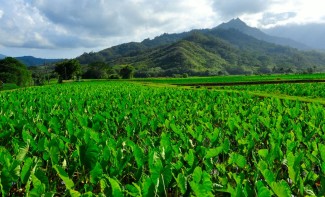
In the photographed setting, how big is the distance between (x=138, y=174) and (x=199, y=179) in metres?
0.82

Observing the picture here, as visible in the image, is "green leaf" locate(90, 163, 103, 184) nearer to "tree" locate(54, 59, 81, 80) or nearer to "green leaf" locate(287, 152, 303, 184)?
"green leaf" locate(287, 152, 303, 184)

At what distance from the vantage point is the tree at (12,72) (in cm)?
11012

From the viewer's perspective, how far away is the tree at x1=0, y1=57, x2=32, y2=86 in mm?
110125

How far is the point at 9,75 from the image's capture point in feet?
363

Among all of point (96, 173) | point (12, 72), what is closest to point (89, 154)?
point (96, 173)

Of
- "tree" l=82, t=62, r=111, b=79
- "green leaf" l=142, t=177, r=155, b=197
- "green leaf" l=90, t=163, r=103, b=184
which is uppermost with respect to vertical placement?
"green leaf" l=142, t=177, r=155, b=197

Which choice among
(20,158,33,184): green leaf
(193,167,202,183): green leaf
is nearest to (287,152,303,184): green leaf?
(193,167,202,183): green leaf

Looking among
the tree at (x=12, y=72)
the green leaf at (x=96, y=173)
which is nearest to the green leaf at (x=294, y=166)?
the green leaf at (x=96, y=173)

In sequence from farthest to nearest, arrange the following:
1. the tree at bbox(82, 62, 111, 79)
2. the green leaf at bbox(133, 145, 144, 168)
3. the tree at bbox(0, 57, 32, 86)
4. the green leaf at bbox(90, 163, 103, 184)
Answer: the tree at bbox(82, 62, 111, 79) < the tree at bbox(0, 57, 32, 86) < the green leaf at bbox(133, 145, 144, 168) < the green leaf at bbox(90, 163, 103, 184)

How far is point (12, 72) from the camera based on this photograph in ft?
371

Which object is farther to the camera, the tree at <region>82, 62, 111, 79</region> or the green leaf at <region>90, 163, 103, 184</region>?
the tree at <region>82, 62, 111, 79</region>

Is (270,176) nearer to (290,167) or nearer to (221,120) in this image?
(290,167)

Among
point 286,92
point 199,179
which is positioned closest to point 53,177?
point 199,179

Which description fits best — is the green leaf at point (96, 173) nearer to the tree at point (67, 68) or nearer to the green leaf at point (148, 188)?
the green leaf at point (148, 188)
